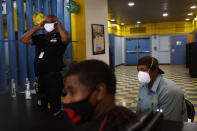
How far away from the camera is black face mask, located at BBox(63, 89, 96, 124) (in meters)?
0.81

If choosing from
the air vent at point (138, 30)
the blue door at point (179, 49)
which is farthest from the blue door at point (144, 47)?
the blue door at point (179, 49)

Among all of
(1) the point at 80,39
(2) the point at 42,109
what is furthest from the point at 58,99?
(1) the point at 80,39

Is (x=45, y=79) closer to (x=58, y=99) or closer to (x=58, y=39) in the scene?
(x=58, y=99)

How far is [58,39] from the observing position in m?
2.53

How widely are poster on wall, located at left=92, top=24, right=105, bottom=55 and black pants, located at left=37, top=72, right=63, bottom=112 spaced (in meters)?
2.97

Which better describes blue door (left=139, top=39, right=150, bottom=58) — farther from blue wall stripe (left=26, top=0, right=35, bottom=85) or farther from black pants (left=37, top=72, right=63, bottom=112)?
black pants (left=37, top=72, right=63, bottom=112)

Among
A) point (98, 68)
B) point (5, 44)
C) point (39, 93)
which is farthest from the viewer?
point (5, 44)

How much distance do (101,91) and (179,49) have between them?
15120mm

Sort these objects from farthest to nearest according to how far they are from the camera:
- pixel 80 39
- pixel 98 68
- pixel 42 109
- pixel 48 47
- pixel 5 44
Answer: pixel 80 39 < pixel 5 44 < pixel 48 47 < pixel 42 109 < pixel 98 68

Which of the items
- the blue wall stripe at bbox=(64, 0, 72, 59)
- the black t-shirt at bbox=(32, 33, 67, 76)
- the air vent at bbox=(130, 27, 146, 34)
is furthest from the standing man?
the air vent at bbox=(130, 27, 146, 34)

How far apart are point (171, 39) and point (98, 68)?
594 inches

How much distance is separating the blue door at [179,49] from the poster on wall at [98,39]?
10685mm

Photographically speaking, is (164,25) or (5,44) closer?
(5,44)

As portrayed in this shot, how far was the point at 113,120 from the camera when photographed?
2.47 ft
